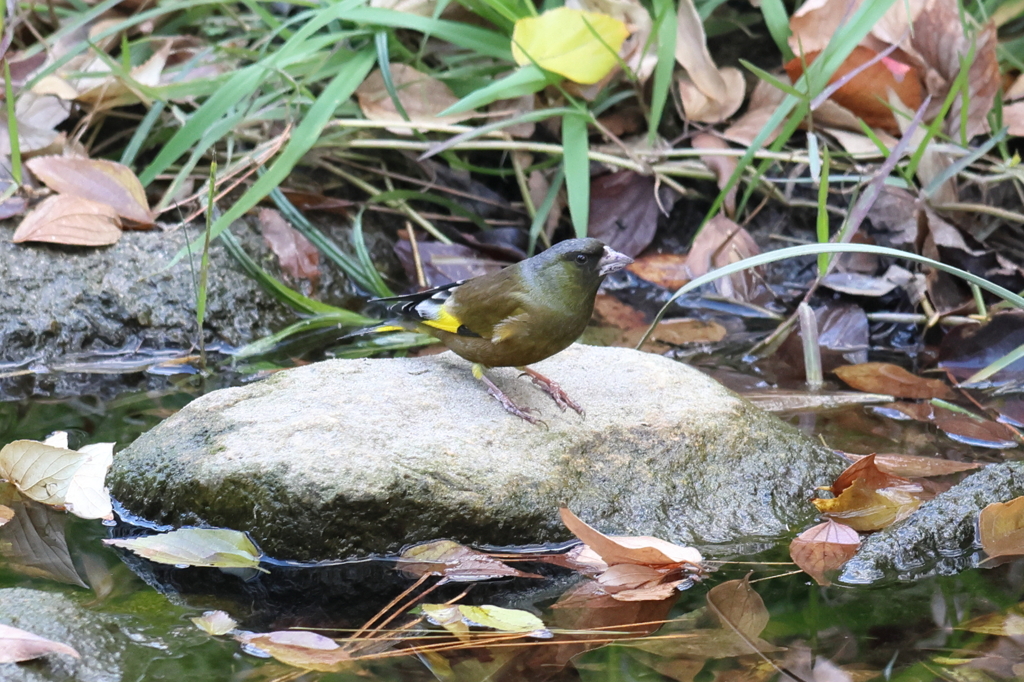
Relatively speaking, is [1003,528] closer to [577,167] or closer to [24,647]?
[24,647]

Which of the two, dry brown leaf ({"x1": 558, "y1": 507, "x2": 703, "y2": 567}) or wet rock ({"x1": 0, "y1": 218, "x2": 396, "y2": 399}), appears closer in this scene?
dry brown leaf ({"x1": 558, "y1": 507, "x2": 703, "y2": 567})

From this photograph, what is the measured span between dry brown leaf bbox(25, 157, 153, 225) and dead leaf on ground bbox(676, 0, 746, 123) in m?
2.84

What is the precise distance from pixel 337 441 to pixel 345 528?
0.87 ft

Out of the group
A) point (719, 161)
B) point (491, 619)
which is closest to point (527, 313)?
point (491, 619)

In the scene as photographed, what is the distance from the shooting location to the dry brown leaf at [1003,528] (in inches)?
110

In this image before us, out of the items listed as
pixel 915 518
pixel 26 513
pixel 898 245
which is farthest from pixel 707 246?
pixel 26 513

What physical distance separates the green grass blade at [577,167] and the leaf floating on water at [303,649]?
2.72 m

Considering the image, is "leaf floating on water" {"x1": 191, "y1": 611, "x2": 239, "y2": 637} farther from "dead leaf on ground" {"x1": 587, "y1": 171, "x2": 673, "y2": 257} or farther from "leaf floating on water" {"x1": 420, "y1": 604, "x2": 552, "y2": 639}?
"dead leaf on ground" {"x1": 587, "y1": 171, "x2": 673, "y2": 257}

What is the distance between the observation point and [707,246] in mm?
5113

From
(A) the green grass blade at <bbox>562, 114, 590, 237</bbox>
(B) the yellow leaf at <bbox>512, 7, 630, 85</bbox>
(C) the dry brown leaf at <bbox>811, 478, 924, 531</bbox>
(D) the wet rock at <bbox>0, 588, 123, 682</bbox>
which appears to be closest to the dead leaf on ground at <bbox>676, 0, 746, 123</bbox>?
(B) the yellow leaf at <bbox>512, 7, 630, 85</bbox>

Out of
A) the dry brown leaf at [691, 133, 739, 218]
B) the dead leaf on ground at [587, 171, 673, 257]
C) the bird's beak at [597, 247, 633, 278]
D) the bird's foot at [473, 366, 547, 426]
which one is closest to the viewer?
the bird's foot at [473, 366, 547, 426]

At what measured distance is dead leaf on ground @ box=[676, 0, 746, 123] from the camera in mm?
5266

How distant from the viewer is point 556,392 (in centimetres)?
343

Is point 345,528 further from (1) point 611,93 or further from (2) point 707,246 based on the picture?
(1) point 611,93
